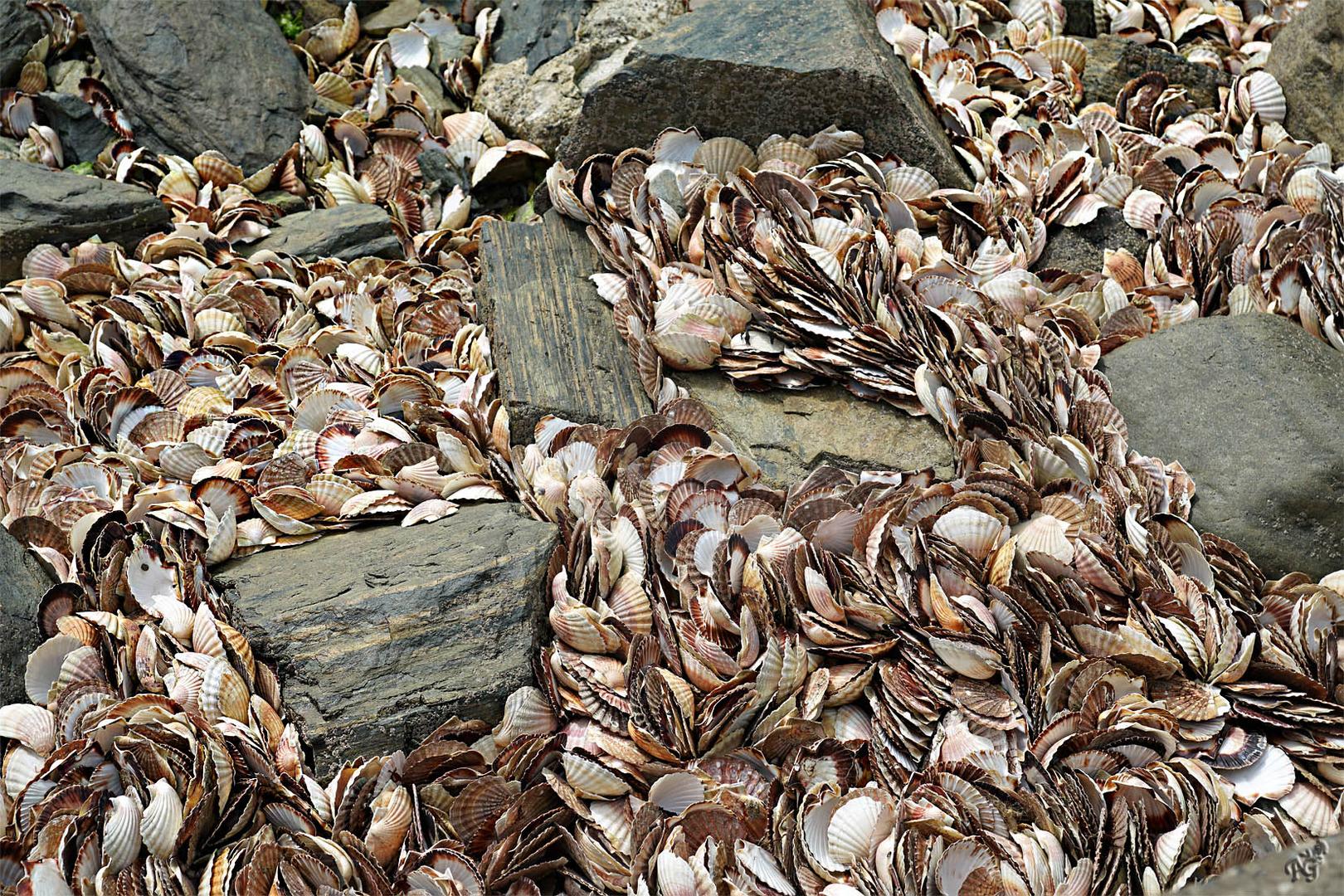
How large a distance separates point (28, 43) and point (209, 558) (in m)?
3.64

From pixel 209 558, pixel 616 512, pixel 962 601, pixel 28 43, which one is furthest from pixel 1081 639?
pixel 28 43

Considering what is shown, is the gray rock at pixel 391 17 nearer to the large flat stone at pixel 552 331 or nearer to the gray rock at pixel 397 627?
the large flat stone at pixel 552 331

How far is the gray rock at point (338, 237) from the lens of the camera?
15.8 ft

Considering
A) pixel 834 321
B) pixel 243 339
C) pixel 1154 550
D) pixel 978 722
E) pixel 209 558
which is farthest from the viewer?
pixel 243 339

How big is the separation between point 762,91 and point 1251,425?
7.04ft

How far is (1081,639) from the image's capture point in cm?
283

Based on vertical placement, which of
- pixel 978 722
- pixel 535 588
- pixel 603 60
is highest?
pixel 603 60

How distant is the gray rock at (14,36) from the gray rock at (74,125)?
233 millimetres

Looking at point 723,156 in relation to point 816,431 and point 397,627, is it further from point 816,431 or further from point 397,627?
point 397,627

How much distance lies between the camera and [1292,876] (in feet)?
3.58

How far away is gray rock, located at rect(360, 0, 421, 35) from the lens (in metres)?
6.11

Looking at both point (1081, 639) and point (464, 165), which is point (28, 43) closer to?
point (464, 165)

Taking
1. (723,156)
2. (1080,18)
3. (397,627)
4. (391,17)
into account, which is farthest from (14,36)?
(1080,18)

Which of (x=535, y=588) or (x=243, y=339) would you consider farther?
(x=243, y=339)
